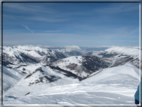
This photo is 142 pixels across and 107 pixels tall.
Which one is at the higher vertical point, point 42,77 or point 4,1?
point 4,1

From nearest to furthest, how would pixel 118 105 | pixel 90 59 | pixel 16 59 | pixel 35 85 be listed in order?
pixel 118 105 < pixel 35 85 < pixel 90 59 < pixel 16 59

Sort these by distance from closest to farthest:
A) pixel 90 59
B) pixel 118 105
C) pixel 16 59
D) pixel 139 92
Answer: pixel 139 92, pixel 118 105, pixel 90 59, pixel 16 59

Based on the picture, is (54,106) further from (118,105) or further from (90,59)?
(90,59)

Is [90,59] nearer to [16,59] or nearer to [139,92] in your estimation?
[139,92]

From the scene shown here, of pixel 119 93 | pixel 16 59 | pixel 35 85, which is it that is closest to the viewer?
pixel 119 93

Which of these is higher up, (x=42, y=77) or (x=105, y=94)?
(x=105, y=94)

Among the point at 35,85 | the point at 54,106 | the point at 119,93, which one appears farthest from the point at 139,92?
the point at 35,85

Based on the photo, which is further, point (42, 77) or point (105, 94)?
point (42, 77)

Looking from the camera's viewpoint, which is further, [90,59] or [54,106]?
[90,59]

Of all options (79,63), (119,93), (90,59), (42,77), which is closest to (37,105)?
(119,93)
